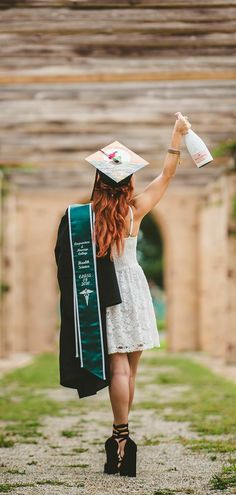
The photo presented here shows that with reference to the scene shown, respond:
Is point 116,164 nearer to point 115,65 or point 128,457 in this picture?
point 128,457

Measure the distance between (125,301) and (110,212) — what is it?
42 cm

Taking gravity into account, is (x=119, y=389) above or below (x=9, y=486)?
above

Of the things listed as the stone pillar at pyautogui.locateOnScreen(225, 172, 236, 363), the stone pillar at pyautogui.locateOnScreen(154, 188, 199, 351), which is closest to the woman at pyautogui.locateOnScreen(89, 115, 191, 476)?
the stone pillar at pyautogui.locateOnScreen(225, 172, 236, 363)

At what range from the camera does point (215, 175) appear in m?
17.5

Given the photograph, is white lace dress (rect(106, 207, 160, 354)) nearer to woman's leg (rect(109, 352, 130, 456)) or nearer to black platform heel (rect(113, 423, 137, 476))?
woman's leg (rect(109, 352, 130, 456))

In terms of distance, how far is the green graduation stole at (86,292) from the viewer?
4676mm

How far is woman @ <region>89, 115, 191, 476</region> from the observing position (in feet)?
15.4

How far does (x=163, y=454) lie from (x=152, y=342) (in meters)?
0.93

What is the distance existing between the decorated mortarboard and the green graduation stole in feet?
0.63

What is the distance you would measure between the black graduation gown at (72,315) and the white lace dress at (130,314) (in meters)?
0.05

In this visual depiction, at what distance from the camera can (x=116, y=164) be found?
4.81 metres

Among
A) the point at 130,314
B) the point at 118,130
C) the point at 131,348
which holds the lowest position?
the point at 131,348

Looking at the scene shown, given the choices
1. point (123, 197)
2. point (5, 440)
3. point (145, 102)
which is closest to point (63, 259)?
point (123, 197)

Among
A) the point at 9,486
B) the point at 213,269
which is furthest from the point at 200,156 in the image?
the point at 213,269
